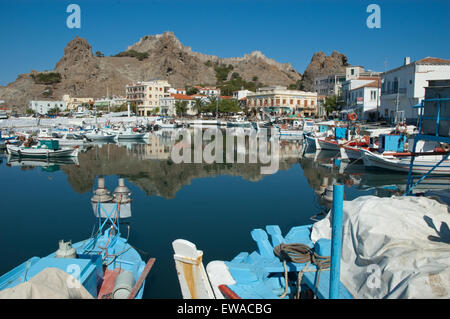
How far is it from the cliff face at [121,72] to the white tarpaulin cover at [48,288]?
10877 centimetres

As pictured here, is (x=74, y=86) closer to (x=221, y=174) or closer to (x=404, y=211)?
(x=221, y=174)

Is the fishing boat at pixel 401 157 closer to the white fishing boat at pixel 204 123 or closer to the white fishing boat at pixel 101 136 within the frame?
the white fishing boat at pixel 101 136

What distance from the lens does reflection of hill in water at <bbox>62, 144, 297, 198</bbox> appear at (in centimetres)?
1788

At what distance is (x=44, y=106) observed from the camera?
87.8m

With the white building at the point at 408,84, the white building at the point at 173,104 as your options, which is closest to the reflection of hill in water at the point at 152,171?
the white building at the point at 408,84

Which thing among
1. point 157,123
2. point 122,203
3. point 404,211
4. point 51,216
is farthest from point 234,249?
point 157,123

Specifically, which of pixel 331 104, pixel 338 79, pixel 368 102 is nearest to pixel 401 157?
pixel 368 102

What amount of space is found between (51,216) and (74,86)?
10836cm

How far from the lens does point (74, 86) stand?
110 metres

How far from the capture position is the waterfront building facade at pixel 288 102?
7044 centimetres

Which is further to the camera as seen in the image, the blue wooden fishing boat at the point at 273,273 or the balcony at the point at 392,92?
the balcony at the point at 392,92

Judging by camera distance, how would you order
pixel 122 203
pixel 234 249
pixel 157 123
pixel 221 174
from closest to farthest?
pixel 122 203
pixel 234 249
pixel 221 174
pixel 157 123

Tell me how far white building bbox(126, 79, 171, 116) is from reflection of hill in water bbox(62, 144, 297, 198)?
53.7 metres

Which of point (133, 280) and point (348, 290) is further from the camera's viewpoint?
point (133, 280)
